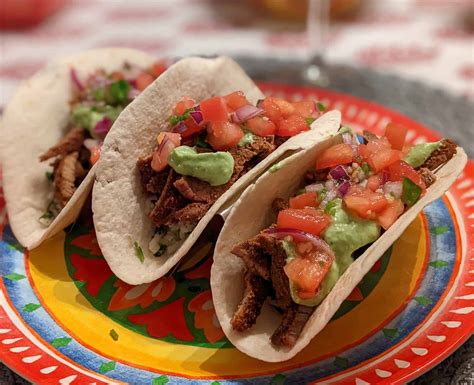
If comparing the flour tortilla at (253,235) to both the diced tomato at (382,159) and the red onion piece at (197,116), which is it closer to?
the diced tomato at (382,159)

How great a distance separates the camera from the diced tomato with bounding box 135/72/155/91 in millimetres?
3682

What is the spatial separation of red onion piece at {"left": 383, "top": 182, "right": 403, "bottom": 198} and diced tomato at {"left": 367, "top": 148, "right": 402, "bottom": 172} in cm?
10

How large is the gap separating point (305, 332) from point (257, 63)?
3771 millimetres

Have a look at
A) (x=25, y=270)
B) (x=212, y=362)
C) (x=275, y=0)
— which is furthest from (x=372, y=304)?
(x=275, y=0)

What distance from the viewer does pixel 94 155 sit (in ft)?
10.8

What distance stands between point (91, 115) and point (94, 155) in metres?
0.39

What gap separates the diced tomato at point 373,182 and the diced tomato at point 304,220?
29cm

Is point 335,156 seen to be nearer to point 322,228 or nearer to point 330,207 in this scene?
point 330,207

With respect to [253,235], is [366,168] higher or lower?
higher

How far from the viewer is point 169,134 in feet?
9.84

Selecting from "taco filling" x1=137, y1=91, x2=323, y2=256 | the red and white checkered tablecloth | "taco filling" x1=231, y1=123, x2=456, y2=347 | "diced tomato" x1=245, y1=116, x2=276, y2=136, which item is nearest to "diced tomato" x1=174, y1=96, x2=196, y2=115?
"taco filling" x1=137, y1=91, x2=323, y2=256

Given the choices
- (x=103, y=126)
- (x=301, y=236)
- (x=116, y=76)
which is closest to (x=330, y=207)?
(x=301, y=236)

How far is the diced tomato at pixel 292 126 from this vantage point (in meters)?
3.03

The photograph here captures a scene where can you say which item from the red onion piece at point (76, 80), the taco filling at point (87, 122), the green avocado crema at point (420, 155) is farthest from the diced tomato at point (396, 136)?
the red onion piece at point (76, 80)
